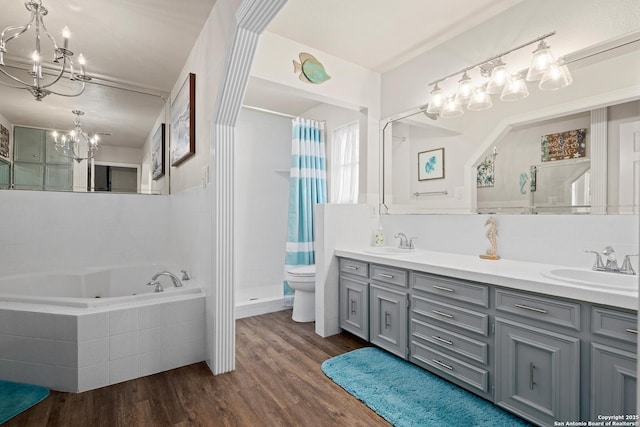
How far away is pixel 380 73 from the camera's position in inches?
126

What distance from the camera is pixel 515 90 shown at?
2146mm

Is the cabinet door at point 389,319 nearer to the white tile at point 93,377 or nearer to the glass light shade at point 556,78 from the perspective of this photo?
the glass light shade at point 556,78

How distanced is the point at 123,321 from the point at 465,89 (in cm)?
293

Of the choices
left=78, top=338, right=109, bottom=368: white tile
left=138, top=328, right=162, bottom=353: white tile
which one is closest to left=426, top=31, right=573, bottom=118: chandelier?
left=138, top=328, right=162, bottom=353: white tile

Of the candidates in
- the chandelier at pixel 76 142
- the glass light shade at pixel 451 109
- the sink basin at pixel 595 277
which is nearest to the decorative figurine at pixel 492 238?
the sink basin at pixel 595 277

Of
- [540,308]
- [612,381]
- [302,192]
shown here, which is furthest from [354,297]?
[612,381]

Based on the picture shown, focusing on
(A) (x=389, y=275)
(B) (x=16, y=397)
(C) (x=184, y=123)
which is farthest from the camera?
(C) (x=184, y=123)

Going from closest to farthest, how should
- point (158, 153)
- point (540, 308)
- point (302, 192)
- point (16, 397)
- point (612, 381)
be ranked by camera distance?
point (612, 381), point (540, 308), point (16, 397), point (158, 153), point (302, 192)

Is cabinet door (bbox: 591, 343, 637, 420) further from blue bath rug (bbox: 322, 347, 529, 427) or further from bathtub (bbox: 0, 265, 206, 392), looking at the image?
bathtub (bbox: 0, 265, 206, 392)

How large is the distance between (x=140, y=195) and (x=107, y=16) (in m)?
1.68

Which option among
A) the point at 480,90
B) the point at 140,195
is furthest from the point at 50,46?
the point at 480,90

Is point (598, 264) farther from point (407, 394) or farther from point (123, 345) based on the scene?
point (123, 345)

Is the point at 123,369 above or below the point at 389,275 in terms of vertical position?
below

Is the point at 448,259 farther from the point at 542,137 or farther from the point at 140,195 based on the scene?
the point at 140,195
